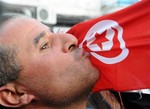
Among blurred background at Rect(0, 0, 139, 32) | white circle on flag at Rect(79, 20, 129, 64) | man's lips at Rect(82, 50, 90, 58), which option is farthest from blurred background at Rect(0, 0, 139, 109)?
man's lips at Rect(82, 50, 90, 58)

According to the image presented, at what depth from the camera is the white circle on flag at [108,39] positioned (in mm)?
1715

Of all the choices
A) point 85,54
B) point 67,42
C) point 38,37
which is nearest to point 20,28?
point 38,37

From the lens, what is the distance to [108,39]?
1.76 m

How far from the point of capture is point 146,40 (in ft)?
5.49

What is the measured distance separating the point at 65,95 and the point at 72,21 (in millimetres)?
7133

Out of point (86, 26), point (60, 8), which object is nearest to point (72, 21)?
point (60, 8)

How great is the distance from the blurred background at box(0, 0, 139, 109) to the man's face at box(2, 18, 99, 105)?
455 cm

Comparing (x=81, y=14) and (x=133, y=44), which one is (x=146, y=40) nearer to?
(x=133, y=44)

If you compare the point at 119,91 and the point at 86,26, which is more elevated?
the point at 86,26

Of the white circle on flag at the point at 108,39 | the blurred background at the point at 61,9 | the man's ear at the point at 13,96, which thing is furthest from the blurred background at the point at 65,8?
the man's ear at the point at 13,96

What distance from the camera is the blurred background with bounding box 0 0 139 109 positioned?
6.89 meters

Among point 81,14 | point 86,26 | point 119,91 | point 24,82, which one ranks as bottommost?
point 81,14

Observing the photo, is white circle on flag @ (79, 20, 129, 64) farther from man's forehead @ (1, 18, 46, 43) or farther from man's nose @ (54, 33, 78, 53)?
man's forehead @ (1, 18, 46, 43)

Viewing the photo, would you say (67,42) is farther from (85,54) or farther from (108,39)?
(108,39)
